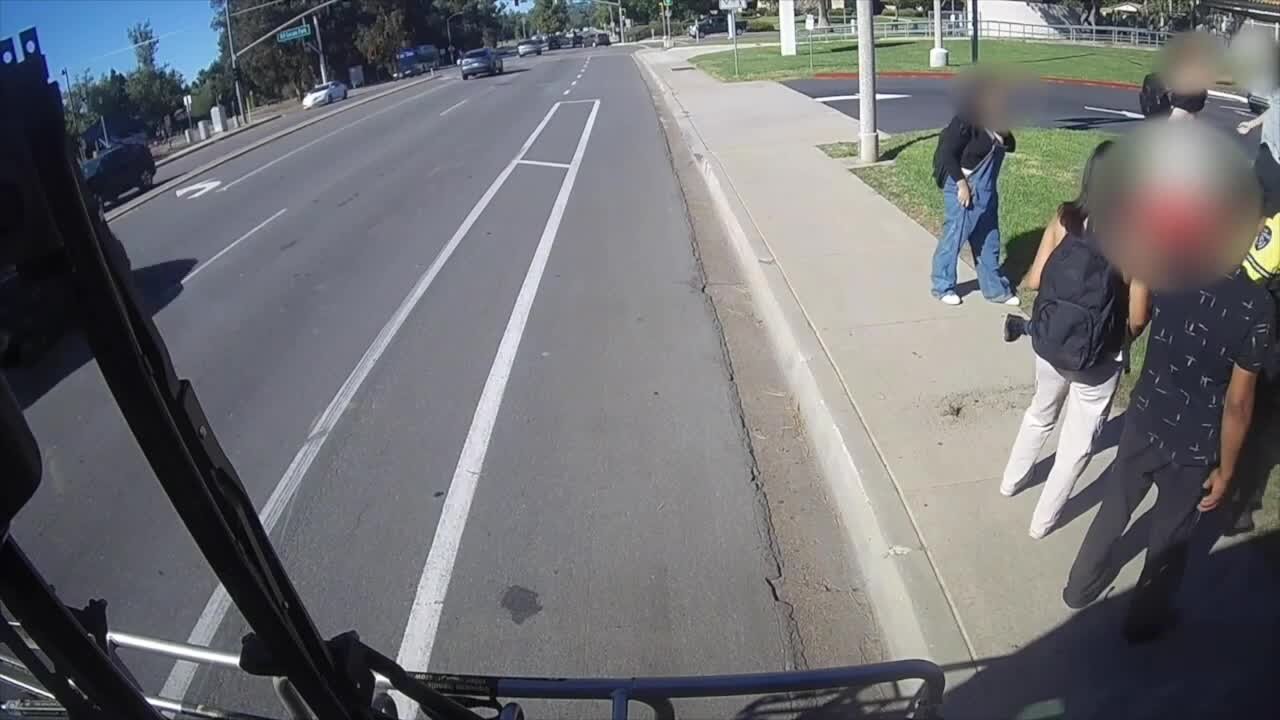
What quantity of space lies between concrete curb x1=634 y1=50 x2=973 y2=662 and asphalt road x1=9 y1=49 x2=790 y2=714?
466 mm

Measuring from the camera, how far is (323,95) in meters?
45.6

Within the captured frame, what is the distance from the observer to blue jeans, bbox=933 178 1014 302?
772 cm

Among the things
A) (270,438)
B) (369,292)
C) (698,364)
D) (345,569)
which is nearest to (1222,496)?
(345,569)

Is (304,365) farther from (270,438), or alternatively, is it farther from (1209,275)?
(1209,275)

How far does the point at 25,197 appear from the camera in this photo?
152 centimetres

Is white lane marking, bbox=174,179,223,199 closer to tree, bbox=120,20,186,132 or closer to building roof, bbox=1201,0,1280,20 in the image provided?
tree, bbox=120,20,186,132

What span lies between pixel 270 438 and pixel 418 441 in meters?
1.09

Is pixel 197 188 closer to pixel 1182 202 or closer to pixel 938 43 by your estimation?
pixel 938 43

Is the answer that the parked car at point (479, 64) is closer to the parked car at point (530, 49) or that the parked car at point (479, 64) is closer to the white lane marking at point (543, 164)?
the parked car at point (530, 49)

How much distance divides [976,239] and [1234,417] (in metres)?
4.49

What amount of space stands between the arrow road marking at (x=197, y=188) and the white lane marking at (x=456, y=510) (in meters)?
13.1

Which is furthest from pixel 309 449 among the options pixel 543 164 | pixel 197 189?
pixel 197 189

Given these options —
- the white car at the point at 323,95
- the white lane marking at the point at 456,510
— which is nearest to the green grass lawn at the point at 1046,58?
the white lane marking at the point at 456,510

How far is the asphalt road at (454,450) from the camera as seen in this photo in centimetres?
473
